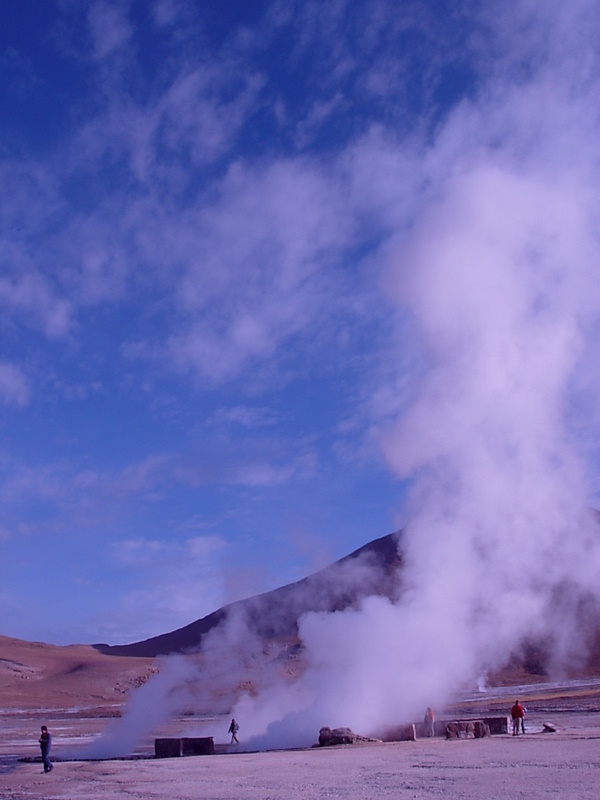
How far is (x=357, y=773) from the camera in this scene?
70.9 ft

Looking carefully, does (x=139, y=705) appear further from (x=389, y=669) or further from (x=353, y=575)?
(x=353, y=575)

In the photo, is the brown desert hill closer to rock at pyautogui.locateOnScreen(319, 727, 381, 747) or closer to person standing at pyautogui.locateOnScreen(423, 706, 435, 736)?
rock at pyautogui.locateOnScreen(319, 727, 381, 747)

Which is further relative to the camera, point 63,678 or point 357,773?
point 63,678

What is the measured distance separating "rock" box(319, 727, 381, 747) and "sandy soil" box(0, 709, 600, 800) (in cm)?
108

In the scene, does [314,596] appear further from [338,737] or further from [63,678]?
[338,737]

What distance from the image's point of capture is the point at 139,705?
3775 cm

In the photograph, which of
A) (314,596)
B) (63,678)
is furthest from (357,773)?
(63,678)

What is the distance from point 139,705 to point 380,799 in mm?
24040

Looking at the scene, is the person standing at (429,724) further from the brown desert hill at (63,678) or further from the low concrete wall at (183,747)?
the brown desert hill at (63,678)

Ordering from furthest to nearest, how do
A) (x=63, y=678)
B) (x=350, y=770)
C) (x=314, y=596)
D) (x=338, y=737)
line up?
1. (x=63, y=678)
2. (x=314, y=596)
3. (x=338, y=737)
4. (x=350, y=770)

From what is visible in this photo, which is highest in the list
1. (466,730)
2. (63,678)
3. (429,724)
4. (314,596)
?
(314,596)

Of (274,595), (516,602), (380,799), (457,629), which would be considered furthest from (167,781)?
(274,595)

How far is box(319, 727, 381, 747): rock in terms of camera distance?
3120 centimetres

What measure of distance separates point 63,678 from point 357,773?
329 feet
